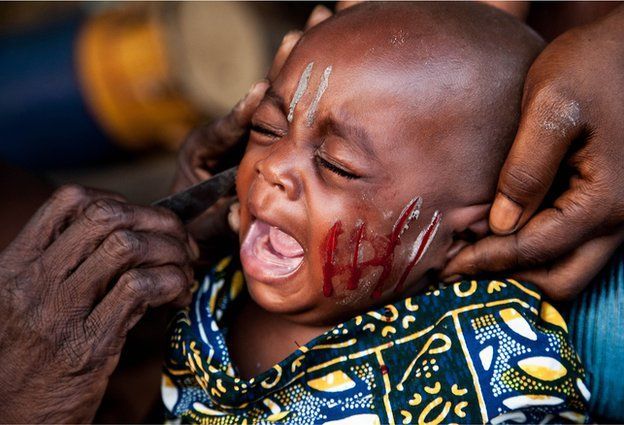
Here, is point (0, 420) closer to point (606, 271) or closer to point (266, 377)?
point (266, 377)

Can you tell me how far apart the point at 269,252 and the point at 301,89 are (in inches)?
15.2

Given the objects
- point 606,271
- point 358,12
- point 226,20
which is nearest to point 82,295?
point 358,12

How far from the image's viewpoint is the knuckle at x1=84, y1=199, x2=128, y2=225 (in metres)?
1.83

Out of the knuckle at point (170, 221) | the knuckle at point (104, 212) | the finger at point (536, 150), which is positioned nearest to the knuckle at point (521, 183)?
the finger at point (536, 150)

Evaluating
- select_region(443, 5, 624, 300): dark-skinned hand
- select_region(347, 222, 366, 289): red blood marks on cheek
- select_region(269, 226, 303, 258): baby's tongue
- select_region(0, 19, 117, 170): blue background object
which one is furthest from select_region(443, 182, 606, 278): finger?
select_region(0, 19, 117, 170): blue background object

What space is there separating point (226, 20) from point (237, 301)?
199 cm

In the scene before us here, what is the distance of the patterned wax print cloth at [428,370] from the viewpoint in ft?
5.70

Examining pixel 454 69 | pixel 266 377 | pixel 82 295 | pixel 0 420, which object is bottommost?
pixel 0 420

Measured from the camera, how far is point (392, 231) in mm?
1800

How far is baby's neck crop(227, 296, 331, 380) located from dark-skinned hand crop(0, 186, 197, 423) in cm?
26

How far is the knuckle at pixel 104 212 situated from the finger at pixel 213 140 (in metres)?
0.43

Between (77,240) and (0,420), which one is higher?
(77,240)

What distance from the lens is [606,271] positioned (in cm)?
188

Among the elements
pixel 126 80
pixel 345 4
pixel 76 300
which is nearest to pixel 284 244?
pixel 76 300
